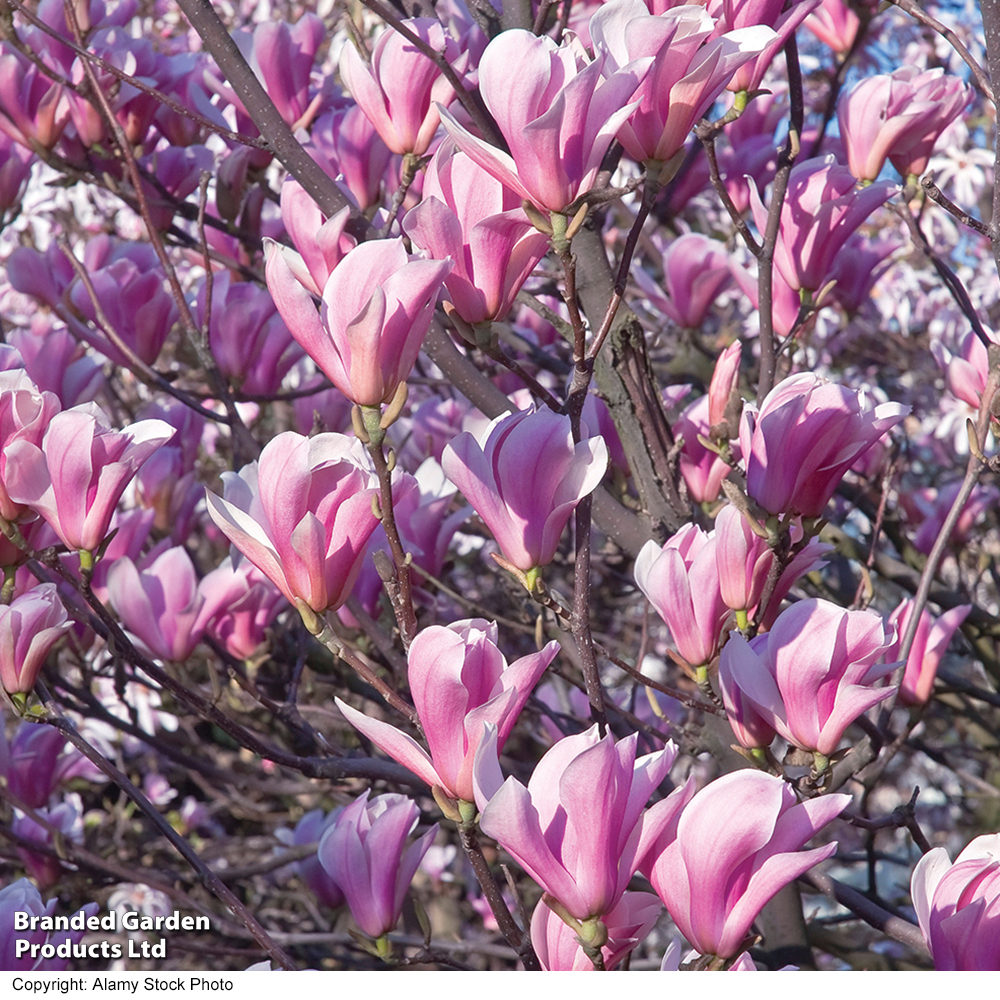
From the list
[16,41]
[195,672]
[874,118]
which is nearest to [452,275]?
[874,118]

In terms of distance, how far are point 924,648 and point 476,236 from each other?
82cm

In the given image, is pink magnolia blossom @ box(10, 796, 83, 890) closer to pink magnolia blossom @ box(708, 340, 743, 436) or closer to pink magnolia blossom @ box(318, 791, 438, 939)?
pink magnolia blossom @ box(318, 791, 438, 939)

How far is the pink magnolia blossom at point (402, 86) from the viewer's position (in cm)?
110

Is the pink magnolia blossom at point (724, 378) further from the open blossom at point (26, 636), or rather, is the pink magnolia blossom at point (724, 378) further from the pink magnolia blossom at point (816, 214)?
the open blossom at point (26, 636)

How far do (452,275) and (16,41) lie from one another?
1.00m

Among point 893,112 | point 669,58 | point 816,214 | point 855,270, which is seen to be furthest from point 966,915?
point 855,270

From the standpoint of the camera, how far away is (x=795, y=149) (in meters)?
1.08

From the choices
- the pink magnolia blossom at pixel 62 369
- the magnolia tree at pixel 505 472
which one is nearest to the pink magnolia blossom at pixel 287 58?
the magnolia tree at pixel 505 472

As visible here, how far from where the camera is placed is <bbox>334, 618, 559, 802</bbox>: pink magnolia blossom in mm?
725

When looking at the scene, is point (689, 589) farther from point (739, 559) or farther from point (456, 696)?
point (456, 696)

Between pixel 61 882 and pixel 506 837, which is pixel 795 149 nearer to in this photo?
pixel 506 837

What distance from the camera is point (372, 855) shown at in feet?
3.23

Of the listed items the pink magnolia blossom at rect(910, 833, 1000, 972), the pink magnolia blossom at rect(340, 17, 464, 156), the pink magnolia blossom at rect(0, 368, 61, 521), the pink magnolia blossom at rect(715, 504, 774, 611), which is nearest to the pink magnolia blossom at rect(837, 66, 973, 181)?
the pink magnolia blossom at rect(340, 17, 464, 156)

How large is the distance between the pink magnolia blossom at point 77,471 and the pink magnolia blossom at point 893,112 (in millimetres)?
966
